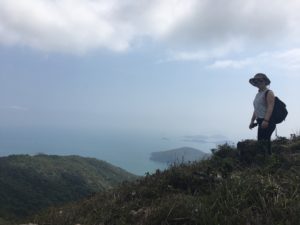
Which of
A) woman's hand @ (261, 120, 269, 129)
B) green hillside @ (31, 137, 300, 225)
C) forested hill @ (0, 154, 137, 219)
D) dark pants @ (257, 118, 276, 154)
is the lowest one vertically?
forested hill @ (0, 154, 137, 219)

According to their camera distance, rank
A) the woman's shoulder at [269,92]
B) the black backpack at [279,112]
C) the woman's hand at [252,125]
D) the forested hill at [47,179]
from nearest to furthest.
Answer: the black backpack at [279,112] < the woman's shoulder at [269,92] < the woman's hand at [252,125] < the forested hill at [47,179]

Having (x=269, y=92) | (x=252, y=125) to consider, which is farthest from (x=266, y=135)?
(x=269, y=92)

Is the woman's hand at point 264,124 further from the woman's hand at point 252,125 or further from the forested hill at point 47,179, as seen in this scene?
the forested hill at point 47,179

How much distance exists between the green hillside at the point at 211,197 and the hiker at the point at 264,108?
253mm

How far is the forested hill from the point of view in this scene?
211 ft

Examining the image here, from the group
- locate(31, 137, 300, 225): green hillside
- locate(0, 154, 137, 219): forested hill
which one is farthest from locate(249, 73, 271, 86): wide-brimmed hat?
locate(0, 154, 137, 219): forested hill

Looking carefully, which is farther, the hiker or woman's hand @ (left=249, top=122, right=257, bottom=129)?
woman's hand @ (left=249, top=122, right=257, bottom=129)

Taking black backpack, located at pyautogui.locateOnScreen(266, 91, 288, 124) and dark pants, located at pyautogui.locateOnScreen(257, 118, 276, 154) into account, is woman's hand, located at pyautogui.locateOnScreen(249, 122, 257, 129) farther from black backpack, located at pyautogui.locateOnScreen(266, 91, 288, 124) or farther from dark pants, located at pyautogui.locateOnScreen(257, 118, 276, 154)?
black backpack, located at pyautogui.locateOnScreen(266, 91, 288, 124)

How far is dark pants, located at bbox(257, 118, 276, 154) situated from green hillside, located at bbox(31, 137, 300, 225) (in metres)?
0.14

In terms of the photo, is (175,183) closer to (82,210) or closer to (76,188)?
(82,210)

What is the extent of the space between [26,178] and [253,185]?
8110cm

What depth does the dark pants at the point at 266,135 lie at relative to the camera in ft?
30.2

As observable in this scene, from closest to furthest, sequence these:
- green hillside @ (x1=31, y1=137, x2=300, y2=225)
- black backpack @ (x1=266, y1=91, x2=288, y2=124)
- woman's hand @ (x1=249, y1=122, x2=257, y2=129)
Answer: green hillside @ (x1=31, y1=137, x2=300, y2=225) → black backpack @ (x1=266, y1=91, x2=288, y2=124) → woman's hand @ (x1=249, y1=122, x2=257, y2=129)

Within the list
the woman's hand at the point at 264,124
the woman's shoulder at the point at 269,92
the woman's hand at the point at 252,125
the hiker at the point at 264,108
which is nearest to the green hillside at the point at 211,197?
the hiker at the point at 264,108
